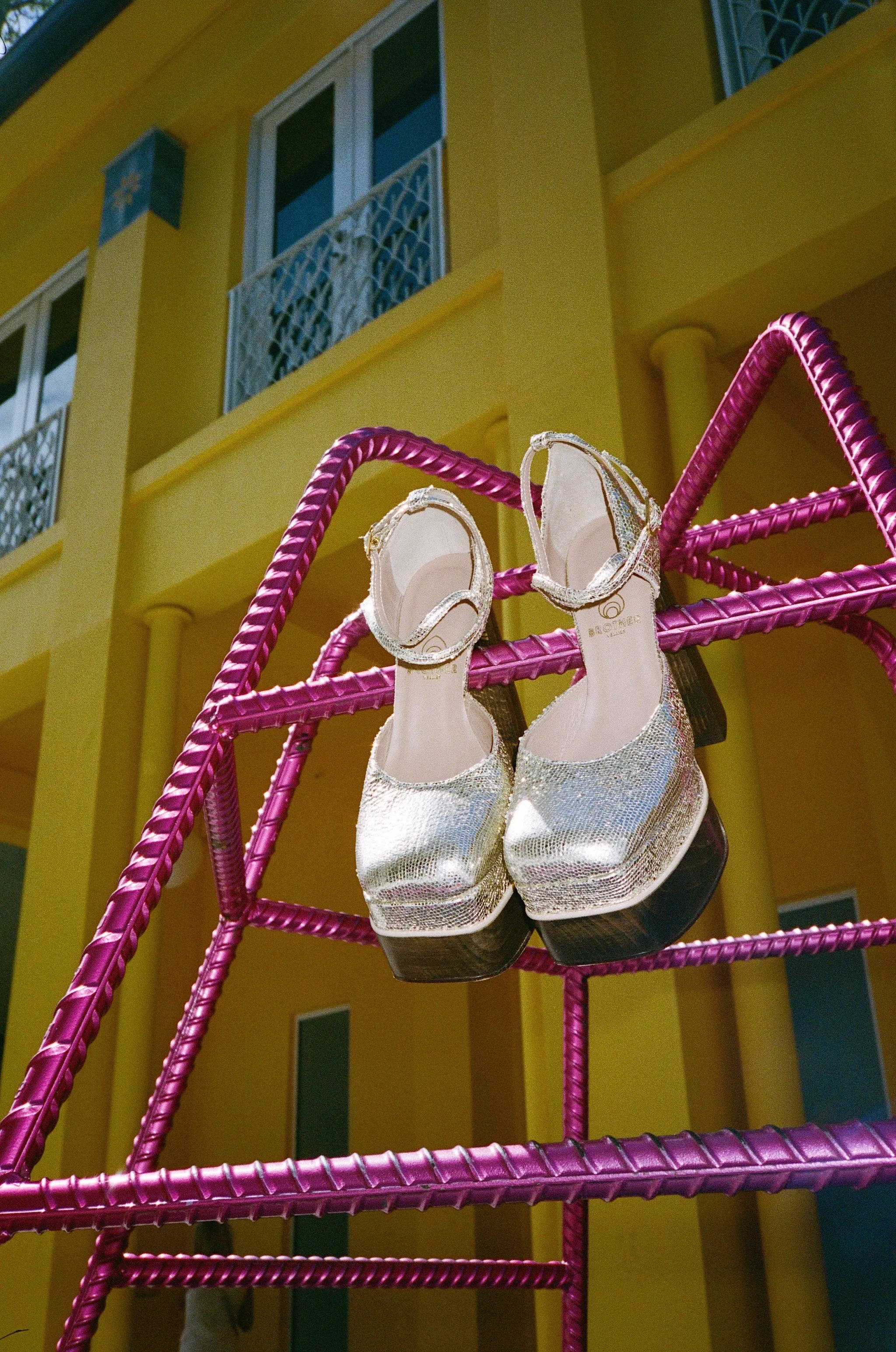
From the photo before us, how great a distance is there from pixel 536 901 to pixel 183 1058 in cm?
48

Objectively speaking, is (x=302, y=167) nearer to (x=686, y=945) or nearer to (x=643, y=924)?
(x=686, y=945)

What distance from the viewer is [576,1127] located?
1.26 meters

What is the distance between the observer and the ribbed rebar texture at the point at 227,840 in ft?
3.10

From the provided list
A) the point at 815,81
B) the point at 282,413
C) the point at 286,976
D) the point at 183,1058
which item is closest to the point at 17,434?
the point at 282,413

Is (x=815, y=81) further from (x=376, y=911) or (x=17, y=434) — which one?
(x=17, y=434)

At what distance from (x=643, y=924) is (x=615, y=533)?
30 cm

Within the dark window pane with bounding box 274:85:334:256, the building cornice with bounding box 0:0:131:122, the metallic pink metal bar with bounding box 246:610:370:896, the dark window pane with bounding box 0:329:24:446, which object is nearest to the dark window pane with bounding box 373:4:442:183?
the dark window pane with bounding box 274:85:334:256

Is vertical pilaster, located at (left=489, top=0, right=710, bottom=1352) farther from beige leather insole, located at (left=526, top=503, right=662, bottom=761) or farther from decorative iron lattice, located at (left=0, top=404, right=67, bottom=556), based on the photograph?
decorative iron lattice, located at (left=0, top=404, right=67, bottom=556)

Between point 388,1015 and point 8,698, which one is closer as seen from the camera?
point 8,698

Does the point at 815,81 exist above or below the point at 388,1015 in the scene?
above

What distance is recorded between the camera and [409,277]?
4.29 metres

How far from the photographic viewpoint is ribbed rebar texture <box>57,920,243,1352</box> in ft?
3.08

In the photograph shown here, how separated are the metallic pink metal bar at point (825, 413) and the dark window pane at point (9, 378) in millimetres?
5662

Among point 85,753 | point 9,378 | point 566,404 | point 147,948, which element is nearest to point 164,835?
point 566,404
